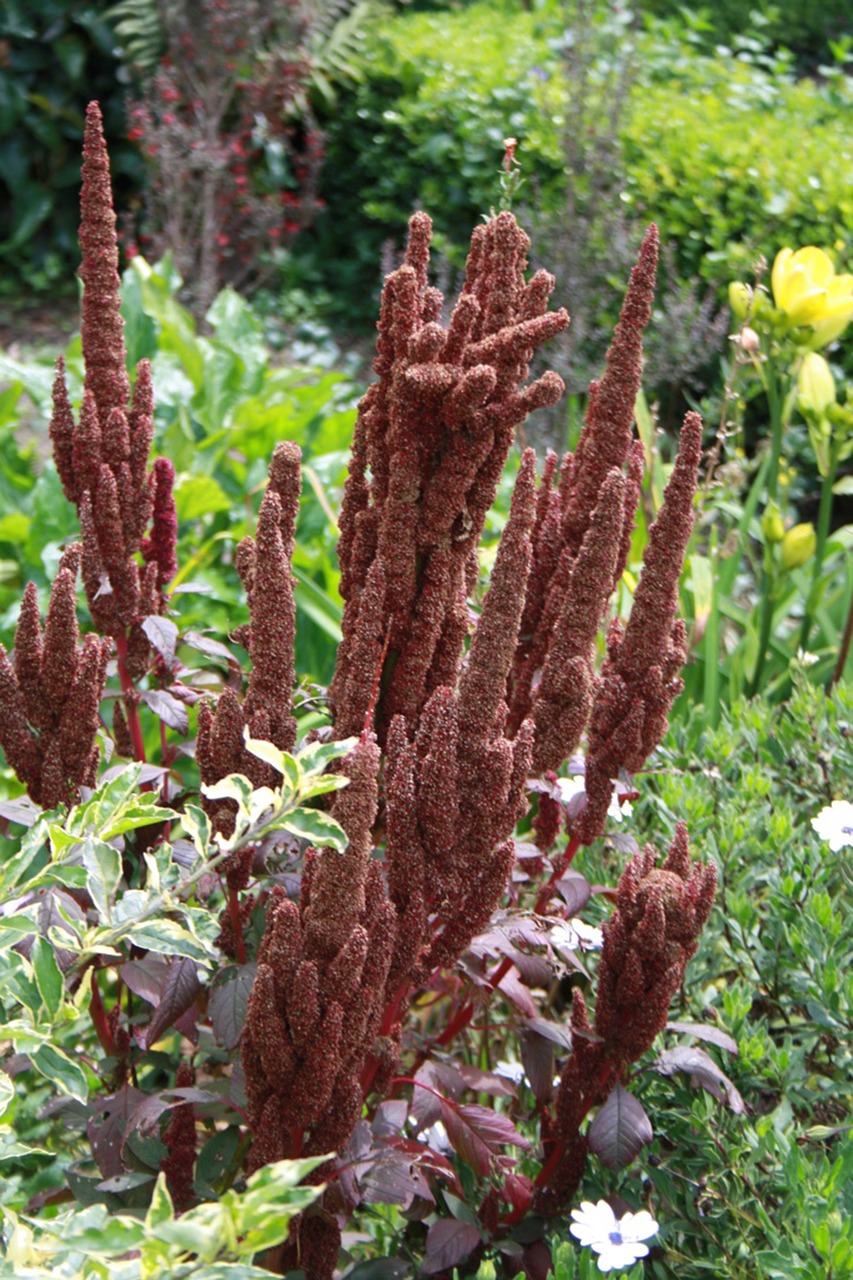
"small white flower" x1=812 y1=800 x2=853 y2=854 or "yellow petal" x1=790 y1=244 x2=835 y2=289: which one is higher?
"yellow petal" x1=790 y1=244 x2=835 y2=289

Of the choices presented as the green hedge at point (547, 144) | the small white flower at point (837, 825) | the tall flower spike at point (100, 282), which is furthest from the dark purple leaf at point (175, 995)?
the green hedge at point (547, 144)

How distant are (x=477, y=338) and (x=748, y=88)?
23.9ft

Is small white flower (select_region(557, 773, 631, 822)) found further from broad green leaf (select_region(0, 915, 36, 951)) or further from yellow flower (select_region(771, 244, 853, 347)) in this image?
→ yellow flower (select_region(771, 244, 853, 347))

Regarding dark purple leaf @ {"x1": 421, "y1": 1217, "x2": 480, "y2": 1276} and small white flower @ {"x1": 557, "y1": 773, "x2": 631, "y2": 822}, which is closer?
dark purple leaf @ {"x1": 421, "y1": 1217, "x2": 480, "y2": 1276}

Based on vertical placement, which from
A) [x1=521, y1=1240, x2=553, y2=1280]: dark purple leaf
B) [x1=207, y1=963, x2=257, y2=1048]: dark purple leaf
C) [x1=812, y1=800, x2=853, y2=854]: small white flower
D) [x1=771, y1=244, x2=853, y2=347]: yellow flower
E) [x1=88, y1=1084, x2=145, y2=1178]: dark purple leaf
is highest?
[x1=771, y1=244, x2=853, y2=347]: yellow flower

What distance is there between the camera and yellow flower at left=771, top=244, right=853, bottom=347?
2443 millimetres

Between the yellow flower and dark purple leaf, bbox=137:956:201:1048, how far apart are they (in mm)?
1830

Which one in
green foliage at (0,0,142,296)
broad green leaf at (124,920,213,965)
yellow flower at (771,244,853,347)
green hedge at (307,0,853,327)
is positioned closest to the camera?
broad green leaf at (124,920,213,965)

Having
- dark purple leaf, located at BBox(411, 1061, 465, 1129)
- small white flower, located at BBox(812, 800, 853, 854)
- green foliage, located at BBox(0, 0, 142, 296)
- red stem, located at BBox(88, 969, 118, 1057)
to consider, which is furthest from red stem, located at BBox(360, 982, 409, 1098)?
green foliage, located at BBox(0, 0, 142, 296)

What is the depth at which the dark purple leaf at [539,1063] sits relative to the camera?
1.49m

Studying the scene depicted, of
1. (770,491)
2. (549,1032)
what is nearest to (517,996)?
(549,1032)

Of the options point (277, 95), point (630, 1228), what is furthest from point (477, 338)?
point (277, 95)

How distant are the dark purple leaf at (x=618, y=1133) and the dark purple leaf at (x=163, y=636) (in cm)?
78

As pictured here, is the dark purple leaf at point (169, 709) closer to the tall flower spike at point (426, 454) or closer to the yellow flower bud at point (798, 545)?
the tall flower spike at point (426, 454)
